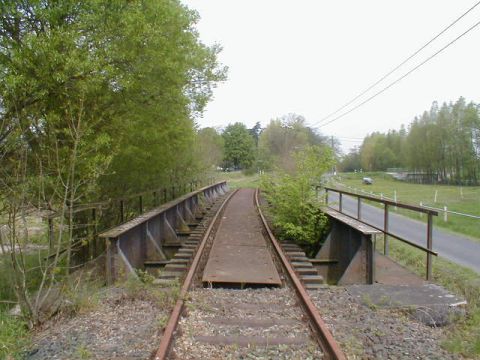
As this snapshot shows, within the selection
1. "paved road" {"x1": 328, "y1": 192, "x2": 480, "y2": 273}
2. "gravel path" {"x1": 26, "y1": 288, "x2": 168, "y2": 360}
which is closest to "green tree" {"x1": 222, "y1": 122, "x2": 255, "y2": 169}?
"paved road" {"x1": 328, "y1": 192, "x2": 480, "y2": 273}

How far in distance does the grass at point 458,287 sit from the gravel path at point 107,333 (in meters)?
3.05

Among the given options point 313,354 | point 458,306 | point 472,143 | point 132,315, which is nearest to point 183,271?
point 132,315

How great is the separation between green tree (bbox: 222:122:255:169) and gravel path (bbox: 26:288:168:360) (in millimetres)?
107920

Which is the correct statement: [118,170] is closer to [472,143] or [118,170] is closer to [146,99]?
[146,99]

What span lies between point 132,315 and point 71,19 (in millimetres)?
4651

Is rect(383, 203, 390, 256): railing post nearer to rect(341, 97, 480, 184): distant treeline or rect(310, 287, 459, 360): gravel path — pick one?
rect(310, 287, 459, 360): gravel path

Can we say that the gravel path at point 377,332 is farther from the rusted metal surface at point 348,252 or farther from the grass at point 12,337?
the grass at point 12,337

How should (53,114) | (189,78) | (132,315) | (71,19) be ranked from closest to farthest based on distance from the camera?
(132,315) < (53,114) < (71,19) < (189,78)

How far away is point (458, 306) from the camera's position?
17.4ft

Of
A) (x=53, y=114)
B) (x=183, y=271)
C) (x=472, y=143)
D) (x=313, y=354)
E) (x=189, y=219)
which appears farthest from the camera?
(x=472, y=143)

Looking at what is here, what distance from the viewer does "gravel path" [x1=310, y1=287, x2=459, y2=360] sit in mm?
4055

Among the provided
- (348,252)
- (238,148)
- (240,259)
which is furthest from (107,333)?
(238,148)

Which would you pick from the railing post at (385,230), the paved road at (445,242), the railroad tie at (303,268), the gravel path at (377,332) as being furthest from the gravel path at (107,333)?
the paved road at (445,242)

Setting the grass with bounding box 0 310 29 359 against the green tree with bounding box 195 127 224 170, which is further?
the green tree with bounding box 195 127 224 170
